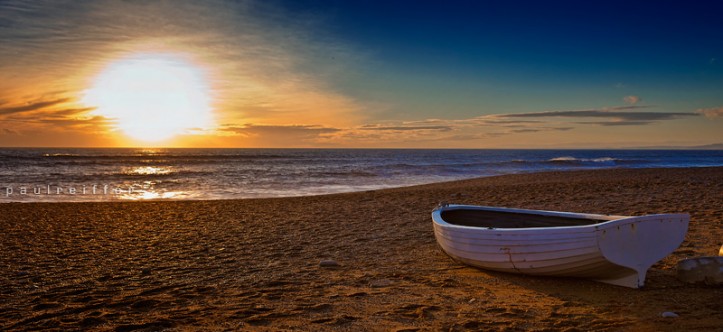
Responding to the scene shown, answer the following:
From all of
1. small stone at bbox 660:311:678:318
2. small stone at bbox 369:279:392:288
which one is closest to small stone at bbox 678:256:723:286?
small stone at bbox 660:311:678:318

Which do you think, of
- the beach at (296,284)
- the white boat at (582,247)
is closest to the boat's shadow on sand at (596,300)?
the beach at (296,284)

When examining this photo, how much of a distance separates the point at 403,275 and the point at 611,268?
2.50 metres

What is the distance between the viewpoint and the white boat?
4.80m

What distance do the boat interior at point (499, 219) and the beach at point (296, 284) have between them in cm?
71

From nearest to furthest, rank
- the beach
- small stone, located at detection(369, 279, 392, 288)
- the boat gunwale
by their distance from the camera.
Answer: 1. the beach
2. the boat gunwale
3. small stone, located at detection(369, 279, 392, 288)

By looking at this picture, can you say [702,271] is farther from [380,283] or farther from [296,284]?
[296,284]

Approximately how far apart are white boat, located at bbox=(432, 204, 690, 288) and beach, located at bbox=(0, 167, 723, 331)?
0.71ft

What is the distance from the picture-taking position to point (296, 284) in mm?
5805


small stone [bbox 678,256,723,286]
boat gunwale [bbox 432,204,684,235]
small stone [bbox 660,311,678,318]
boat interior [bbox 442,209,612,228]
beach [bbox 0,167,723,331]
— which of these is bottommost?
beach [bbox 0,167,723,331]

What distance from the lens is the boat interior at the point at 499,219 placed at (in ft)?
23.5

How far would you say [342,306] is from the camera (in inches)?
194

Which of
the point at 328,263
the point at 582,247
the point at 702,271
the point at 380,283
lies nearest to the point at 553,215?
the point at 702,271

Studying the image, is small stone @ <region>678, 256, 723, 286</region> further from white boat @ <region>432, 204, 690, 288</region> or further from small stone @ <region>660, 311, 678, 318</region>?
small stone @ <region>660, 311, 678, 318</region>

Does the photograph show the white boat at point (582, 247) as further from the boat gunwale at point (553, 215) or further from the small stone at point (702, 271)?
the small stone at point (702, 271)
